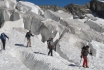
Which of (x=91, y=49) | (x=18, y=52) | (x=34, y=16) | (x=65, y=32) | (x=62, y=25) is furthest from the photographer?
(x=34, y=16)

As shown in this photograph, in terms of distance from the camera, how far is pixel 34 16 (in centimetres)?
4259

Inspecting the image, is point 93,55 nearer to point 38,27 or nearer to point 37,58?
point 37,58

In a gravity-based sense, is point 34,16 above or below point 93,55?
above

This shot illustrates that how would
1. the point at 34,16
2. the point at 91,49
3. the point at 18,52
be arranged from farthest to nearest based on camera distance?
the point at 34,16, the point at 91,49, the point at 18,52

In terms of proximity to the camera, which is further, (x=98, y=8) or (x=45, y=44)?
(x=98, y=8)

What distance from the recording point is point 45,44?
29641 mm

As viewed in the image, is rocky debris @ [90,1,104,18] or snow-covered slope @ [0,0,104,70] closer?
snow-covered slope @ [0,0,104,70]

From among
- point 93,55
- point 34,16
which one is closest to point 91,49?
point 93,55

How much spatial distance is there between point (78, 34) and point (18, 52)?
15.4m

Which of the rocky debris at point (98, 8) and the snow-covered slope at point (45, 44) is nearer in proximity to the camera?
the snow-covered slope at point (45, 44)

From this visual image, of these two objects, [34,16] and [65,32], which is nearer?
[65,32]

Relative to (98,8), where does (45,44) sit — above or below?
below

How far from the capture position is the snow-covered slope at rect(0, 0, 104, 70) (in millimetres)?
21078

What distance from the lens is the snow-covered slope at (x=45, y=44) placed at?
21078mm
